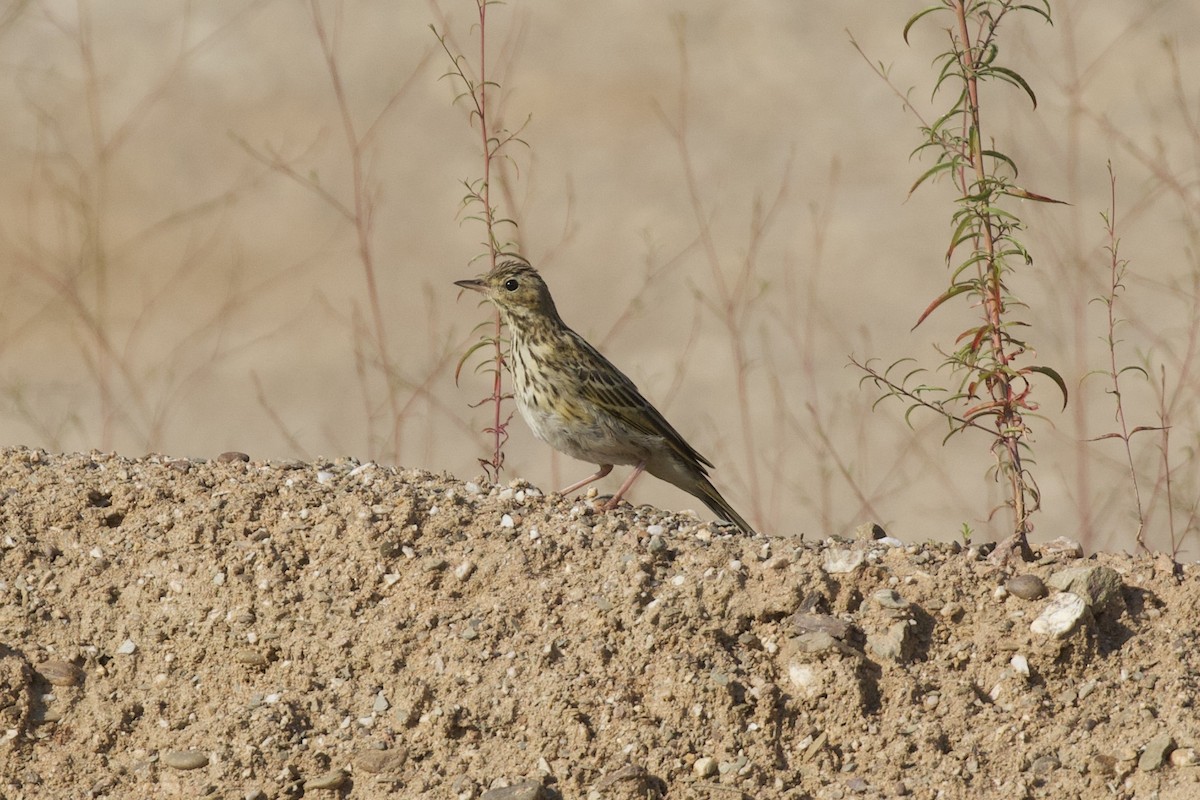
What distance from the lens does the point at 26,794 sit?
14.9 ft

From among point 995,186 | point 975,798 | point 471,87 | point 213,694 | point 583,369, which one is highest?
point 471,87

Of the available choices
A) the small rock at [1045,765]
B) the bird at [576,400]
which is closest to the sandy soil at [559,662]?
the small rock at [1045,765]

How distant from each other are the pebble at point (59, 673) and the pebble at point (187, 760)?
557 mm

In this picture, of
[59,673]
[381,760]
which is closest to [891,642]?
[381,760]

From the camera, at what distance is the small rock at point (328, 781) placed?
172 inches

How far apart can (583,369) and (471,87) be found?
1.59 meters

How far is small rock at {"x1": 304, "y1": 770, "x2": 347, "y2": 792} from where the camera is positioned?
438cm

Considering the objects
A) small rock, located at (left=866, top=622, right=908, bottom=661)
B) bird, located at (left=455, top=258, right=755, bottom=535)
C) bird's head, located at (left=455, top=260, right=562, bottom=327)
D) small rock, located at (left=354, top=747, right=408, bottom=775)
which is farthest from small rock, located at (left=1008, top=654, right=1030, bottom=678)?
bird's head, located at (left=455, top=260, right=562, bottom=327)

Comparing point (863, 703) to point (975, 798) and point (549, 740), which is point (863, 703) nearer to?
point (975, 798)

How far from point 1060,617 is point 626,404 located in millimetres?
2771

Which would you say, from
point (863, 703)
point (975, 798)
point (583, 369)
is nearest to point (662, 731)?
point (863, 703)

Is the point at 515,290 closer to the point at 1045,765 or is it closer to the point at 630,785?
the point at 630,785

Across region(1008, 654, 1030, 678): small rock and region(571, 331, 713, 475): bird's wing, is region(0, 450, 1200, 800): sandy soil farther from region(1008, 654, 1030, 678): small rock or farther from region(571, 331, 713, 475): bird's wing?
region(571, 331, 713, 475): bird's wing

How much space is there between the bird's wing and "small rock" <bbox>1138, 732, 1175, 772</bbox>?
2.96m
